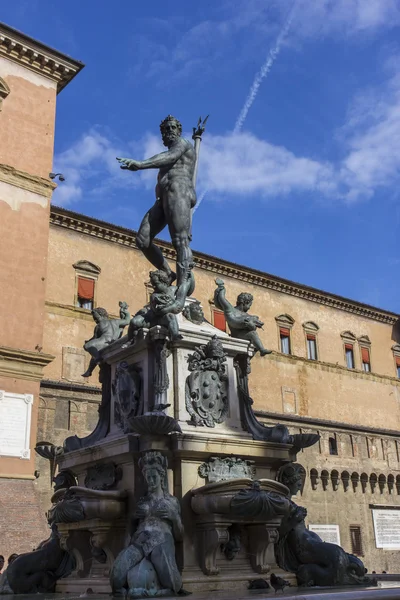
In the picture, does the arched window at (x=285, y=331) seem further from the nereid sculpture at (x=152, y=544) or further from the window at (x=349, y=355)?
the nereid sculpture at (x=152, y=544)

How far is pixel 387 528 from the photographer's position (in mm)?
35844

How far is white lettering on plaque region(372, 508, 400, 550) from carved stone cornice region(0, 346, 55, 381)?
Answer: 21.9 m

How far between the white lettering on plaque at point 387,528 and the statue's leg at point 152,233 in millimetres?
30389

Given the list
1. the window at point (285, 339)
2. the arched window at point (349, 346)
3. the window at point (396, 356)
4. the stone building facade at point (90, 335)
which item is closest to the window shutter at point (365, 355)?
the stone building facade at point (90, 335)

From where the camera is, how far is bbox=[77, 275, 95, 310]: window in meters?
28.5

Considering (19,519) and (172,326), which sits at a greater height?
(172,326)

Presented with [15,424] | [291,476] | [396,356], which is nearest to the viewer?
[291,476]

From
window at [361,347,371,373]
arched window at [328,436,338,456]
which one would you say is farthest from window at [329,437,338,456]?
window at [361,347,371,373]

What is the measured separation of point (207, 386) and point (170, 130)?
124 inches

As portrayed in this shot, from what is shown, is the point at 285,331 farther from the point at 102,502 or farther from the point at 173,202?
the point at 102,502

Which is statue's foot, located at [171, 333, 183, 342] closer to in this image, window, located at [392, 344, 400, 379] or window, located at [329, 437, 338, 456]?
window, located at [329, 437, 338, 456]

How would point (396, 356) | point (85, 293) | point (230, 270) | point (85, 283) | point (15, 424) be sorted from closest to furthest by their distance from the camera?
point (15, 424) < point (85, 293) < point (85, 283) < point (230, 270) < point (396, 356)

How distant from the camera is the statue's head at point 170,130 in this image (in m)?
8.17

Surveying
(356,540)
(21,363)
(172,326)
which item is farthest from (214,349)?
(356,540)
